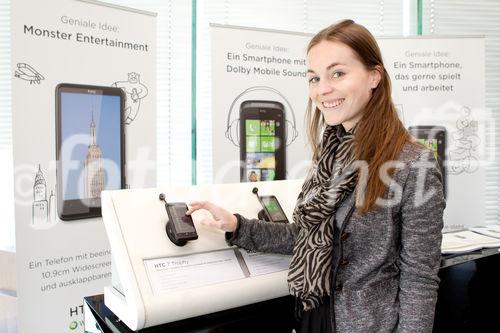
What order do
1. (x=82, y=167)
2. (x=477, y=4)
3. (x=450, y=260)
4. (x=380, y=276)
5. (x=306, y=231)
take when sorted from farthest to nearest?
(x=477, y=4) → (x=82, y=167) → (x=450, y=260) → (x=306, y=231) → (x=380, y=276)

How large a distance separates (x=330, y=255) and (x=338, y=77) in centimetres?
51

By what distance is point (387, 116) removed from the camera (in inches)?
45.9

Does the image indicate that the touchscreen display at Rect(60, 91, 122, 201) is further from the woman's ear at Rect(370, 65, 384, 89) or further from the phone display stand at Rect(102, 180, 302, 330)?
the woman's ear at Rect(370, 65, 384, 89)

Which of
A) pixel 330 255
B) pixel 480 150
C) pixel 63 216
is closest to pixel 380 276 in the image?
pixel 330 255

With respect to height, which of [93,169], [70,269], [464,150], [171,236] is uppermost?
[464,150]

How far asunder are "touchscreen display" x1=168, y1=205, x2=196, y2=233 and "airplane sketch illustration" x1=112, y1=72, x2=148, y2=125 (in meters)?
1.37

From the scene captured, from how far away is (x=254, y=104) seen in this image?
2.86 m

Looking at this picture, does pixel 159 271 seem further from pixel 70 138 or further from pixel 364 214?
pixel 70 138

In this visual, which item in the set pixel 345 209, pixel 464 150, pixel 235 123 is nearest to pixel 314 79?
pixel 345 209

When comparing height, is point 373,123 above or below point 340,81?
below

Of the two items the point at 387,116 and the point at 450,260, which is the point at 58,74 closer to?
the point at 387,116

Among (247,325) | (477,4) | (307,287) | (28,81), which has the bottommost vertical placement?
(247,325)

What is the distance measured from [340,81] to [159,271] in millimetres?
753

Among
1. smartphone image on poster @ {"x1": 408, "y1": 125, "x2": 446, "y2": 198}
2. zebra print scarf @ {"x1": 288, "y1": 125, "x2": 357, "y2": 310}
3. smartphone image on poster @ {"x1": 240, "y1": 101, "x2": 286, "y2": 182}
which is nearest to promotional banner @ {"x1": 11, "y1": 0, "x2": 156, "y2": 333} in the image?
smartphone image on poster @ {"x1": 240, "y1": 101, "x2": 286, "y2": 182}
